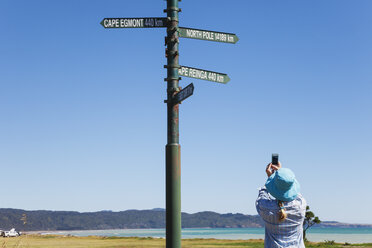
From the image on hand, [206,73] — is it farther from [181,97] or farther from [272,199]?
[272,199]

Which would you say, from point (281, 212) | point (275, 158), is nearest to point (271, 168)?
point (275, 158)

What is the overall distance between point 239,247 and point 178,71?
2994 cm

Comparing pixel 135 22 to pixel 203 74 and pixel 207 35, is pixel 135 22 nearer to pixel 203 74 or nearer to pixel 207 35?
pixel 207 35

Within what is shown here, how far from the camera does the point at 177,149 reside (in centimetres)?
827

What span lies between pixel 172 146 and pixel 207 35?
2017 mm

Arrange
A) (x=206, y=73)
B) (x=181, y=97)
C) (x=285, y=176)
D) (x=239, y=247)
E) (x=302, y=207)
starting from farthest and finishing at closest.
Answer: (x=239, y=247) < (x=206, y=73) < (x=181, y=97) < (x=302, y=207) < (x=285, y=176)

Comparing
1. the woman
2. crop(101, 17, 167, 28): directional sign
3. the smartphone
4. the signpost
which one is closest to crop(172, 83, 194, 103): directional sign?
the signpost

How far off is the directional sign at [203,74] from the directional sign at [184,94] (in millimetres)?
496

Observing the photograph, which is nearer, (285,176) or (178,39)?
(285,176)

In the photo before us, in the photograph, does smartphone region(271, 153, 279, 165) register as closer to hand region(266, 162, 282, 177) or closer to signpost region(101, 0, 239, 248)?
hand region(266, 162, 282, 177)

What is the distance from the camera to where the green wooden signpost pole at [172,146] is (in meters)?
8.12

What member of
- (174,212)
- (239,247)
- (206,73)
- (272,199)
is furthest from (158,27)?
(239,247)

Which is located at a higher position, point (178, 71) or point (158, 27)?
point (158, 27)

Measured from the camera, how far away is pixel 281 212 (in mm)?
5410
